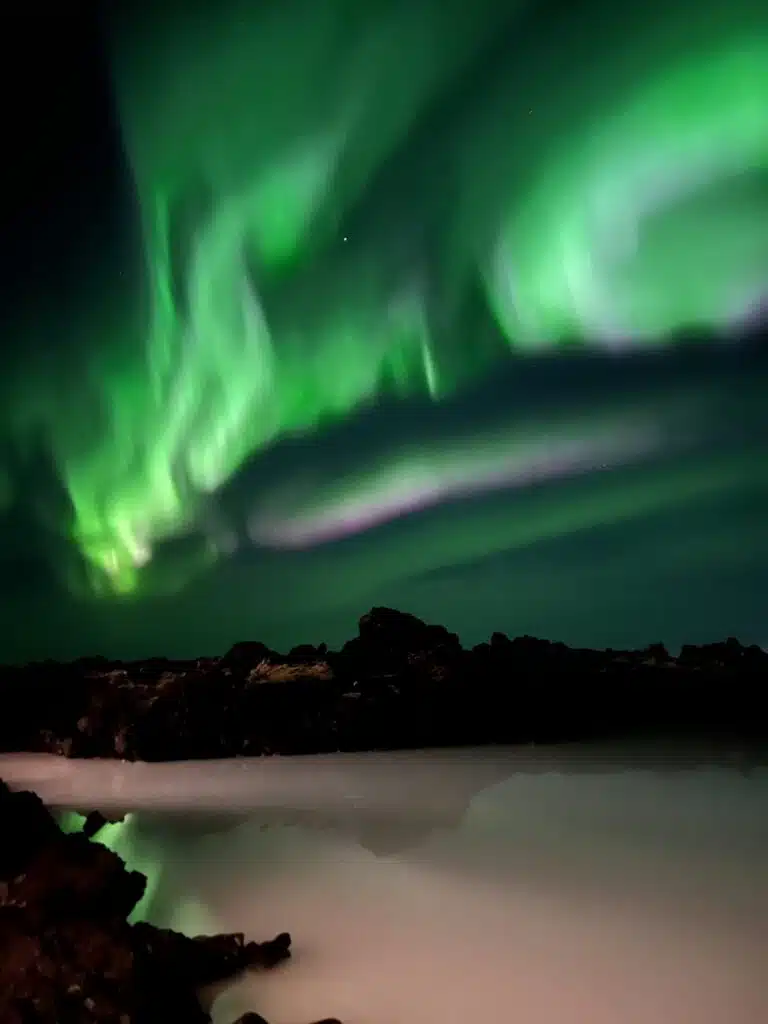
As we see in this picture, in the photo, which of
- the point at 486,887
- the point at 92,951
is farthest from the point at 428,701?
the point at 92,951

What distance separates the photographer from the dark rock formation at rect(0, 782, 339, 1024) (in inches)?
152

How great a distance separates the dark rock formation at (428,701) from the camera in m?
18.6

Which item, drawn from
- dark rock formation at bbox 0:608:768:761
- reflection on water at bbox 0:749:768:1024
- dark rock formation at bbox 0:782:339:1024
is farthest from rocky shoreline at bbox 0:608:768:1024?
dark rock formation at bbox 0:782:339:1024

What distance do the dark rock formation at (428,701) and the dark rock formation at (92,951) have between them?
1320cm

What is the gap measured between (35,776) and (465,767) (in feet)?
32.0

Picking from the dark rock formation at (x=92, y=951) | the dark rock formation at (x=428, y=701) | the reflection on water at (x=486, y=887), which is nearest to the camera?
the dark rock formation at (x=92, y=951)

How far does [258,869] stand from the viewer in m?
8.12

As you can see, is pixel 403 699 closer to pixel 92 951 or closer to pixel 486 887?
pixel 486 887

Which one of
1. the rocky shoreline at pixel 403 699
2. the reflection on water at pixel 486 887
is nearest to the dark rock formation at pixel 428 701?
the rocky shoreline at pixel 403 699

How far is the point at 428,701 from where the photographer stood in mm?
18672

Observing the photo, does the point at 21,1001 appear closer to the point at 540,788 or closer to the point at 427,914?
the point at 427,914

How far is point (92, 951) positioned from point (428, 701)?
1490 cm

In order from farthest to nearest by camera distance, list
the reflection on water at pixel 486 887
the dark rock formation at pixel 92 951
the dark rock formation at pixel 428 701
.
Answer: the dark rock formation at pixel 428 701 → the reflection on water at pixel 486 887 → the dark rock formation at pixel 92 951

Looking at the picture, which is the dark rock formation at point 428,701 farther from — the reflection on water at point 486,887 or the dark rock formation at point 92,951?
the dark rock formation at point 92,951
